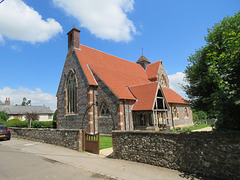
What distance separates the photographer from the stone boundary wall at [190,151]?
507 cm

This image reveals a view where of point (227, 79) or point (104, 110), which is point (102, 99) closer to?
point (104, 110)

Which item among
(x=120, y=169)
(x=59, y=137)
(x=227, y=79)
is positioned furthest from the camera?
(x=59, y=137)

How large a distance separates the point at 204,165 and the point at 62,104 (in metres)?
19.9

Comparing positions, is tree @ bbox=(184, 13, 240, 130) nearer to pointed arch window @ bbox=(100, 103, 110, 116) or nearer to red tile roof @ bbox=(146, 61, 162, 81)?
pointed arch window @ bbox=(100, 103, 110, 116)

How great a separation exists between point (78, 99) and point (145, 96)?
8338 mm

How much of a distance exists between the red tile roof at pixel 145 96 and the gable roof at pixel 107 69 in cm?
83

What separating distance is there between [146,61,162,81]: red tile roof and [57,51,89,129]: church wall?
14.3 m

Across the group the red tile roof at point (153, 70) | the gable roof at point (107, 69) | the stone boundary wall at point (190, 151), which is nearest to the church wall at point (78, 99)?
the gable roof at point (107, 69)

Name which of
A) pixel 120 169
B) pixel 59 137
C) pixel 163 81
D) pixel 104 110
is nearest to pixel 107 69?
pixel 104 110

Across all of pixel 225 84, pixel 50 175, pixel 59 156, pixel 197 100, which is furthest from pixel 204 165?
pixel 59 156

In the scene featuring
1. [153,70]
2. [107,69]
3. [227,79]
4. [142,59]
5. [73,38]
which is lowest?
[227,79]

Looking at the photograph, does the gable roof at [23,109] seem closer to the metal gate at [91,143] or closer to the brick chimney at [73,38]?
the brick chimney at [73,38]

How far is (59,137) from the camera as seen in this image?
12.4m

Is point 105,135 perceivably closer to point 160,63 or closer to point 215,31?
point 215,31
